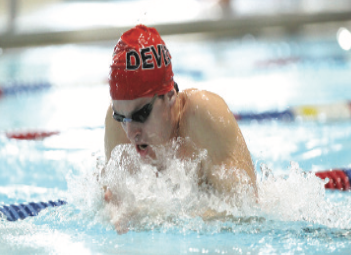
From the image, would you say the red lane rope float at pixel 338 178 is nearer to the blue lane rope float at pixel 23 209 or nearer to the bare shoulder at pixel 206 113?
the bare shoulder at pixel 206 113

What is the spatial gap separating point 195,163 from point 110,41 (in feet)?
21.2

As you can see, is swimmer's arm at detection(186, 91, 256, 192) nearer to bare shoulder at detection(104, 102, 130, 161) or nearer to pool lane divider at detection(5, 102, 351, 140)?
bare shoulder at detection(104, 102, 130, 161)

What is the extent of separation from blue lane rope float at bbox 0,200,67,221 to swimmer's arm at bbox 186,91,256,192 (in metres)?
0.84

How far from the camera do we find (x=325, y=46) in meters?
6.95

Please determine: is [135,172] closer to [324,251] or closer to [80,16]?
[324,251]

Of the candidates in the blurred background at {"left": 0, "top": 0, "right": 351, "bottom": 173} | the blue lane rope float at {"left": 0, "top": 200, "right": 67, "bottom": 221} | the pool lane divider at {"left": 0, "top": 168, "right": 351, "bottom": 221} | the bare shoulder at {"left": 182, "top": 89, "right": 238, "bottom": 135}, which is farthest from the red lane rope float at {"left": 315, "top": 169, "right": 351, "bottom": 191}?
the blue lane rope float at {"left": 0, "top": 200, "right": 67, "bottom": 221}

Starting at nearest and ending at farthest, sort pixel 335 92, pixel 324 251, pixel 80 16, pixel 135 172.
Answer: pixel 324 251 < pixel 135 172 < pixel 335 92 < pixel 80 16

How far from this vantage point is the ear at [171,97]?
2007mm

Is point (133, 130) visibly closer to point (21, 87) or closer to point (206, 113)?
point (206, 113)

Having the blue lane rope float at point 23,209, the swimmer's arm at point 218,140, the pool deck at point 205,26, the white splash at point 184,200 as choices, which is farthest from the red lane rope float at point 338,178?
the pool deck at point 205,26

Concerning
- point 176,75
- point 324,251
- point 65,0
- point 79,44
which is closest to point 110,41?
point 79,44

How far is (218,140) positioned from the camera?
1971 mm

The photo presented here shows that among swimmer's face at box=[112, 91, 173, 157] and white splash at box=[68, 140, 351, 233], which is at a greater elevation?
swimmer's face at box=[112, 91, 173, 157]

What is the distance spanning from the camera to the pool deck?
8086mm
